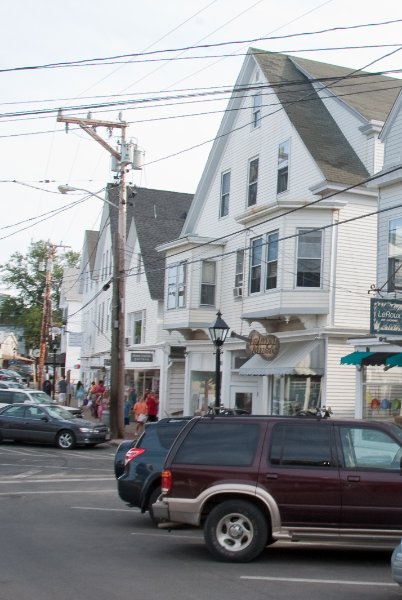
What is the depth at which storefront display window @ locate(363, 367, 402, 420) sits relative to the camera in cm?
2433

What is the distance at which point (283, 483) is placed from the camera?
9.71 metres

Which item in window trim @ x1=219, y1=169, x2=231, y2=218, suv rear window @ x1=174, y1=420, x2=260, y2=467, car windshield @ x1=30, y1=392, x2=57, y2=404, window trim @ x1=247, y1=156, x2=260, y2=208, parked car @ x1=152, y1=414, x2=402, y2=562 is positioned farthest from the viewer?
window trim @ x1=219, y1=169, x2=231, y2=218

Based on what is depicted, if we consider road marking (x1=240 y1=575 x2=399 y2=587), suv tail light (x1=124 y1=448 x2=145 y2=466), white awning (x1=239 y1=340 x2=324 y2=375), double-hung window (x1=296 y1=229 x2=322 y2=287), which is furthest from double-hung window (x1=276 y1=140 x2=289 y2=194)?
road marking (x1=240 y1=575 x2=399 y2=587)

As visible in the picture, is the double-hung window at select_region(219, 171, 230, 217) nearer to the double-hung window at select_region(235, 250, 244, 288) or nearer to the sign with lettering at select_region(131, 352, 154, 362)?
the double-hung window at select_region(235, 250, 244, 288)

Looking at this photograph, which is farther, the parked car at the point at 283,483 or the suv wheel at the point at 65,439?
the suv wheel at the point at 65,439

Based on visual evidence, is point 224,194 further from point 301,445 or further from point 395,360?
point 301,445

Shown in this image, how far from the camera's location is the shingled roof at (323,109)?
2734 centimetres

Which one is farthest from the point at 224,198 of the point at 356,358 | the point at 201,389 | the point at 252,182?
the point at 356,358

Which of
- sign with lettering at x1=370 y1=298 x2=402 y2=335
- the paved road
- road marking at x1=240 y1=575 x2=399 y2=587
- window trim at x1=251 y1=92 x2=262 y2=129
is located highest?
window trim at x1=251 y1=92 x2=262 y2=129

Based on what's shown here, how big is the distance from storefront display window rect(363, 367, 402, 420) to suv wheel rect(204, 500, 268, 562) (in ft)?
48.5

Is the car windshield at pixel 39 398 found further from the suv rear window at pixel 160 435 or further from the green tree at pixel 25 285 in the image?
the green tree at pixel 25 285

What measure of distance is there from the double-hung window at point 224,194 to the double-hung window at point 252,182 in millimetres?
1810

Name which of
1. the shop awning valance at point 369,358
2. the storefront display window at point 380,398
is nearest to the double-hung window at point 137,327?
the storefront display window at point 380,398

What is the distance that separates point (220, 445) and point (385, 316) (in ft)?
33.4
